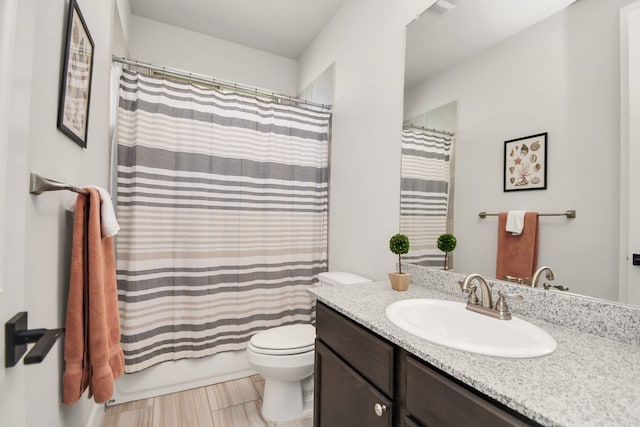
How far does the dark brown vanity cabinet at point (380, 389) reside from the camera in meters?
0.66

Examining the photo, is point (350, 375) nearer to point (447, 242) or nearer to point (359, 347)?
point (359, 347)

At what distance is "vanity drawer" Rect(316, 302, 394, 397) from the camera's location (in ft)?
2.98

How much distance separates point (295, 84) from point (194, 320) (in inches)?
95.9

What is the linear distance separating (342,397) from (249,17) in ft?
8.93

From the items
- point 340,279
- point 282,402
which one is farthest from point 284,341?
point 340,279

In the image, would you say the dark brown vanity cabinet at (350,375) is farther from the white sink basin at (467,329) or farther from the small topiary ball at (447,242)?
the small topiary ball at (447,242)

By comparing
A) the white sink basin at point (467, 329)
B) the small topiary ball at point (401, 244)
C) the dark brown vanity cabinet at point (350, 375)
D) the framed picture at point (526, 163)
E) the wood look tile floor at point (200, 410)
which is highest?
the framed picture at point (526, 163)

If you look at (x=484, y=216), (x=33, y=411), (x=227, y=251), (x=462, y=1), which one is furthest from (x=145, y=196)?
(x=462, y=1)

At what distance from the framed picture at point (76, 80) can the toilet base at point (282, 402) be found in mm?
1553

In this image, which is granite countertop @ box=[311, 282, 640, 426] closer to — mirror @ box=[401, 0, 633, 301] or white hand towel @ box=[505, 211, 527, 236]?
mirror @ box=[401, 0, 633, 301]

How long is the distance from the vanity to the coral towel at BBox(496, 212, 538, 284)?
69mm

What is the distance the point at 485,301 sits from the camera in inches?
42.0

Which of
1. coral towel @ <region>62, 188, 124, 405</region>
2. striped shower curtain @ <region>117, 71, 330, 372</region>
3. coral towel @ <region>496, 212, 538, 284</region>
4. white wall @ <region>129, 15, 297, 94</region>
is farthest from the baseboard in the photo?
white wall @ <region>129, 15, 297, 94</region>

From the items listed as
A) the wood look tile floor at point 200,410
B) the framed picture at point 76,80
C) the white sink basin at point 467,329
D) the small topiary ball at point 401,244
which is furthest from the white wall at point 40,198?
the small topiary ball at point 401,244
